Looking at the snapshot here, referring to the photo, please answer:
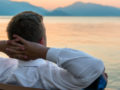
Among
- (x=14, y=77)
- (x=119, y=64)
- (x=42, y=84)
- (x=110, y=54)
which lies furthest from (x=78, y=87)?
(x=110, y=54)

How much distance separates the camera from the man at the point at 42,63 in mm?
809

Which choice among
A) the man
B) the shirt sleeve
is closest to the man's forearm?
the man

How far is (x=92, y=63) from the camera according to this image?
808 mm

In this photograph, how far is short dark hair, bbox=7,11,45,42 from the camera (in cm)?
92

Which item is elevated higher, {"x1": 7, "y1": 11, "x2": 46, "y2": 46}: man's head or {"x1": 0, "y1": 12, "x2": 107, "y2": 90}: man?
{"x1": 7, "y1": 11, "x2": 46, "y2": 46}: man's head

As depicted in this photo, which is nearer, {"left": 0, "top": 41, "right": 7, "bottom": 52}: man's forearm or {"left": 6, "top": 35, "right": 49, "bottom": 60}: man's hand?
{"left": 6, "top": 35, "right": 49, "bottom": 60}: man's hand

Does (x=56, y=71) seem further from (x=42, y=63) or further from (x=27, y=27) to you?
(x=27, y=27)

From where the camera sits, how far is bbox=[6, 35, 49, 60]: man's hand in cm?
81

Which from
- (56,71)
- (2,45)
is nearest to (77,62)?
(56,71)

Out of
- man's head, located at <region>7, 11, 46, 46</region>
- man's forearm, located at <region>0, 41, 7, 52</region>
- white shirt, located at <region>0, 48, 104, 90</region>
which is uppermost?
man's head, located at <region>7, 11, 46, 46</region>

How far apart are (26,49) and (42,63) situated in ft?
0.53

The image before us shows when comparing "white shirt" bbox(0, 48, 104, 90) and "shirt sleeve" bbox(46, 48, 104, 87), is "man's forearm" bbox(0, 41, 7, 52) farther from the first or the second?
"shirt sleeve" bbox(46, 48, 104, 87)

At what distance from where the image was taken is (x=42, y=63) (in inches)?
38.0

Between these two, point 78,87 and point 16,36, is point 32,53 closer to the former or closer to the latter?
point 16,36
